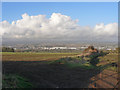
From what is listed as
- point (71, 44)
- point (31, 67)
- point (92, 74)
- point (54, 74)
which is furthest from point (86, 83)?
point (31, 67)

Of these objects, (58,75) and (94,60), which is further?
(94,60)

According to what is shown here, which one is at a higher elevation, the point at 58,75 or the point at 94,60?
the point at 94,60

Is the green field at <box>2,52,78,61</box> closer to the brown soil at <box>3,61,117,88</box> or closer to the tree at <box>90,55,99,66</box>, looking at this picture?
the brown soil at <box>3,61,117,88</box>

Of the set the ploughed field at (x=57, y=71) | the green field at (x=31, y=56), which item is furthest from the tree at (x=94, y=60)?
the green field at (x=31, y=56)

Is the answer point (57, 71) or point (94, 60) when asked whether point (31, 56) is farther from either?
point (94, 60)

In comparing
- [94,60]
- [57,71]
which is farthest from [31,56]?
[94,60]

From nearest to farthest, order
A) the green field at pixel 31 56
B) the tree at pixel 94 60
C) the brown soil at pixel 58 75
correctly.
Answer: the brown soil at pixel 58 75
the green field at pixel 31 56
the tree at pixel 94 60

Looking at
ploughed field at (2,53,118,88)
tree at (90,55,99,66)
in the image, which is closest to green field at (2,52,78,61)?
ploughed field at (2,53,118,88)

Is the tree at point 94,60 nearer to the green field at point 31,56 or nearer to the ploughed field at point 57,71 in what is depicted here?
the ploughed field at point 57,71

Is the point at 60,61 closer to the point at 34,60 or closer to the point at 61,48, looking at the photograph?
the point at 61,48
